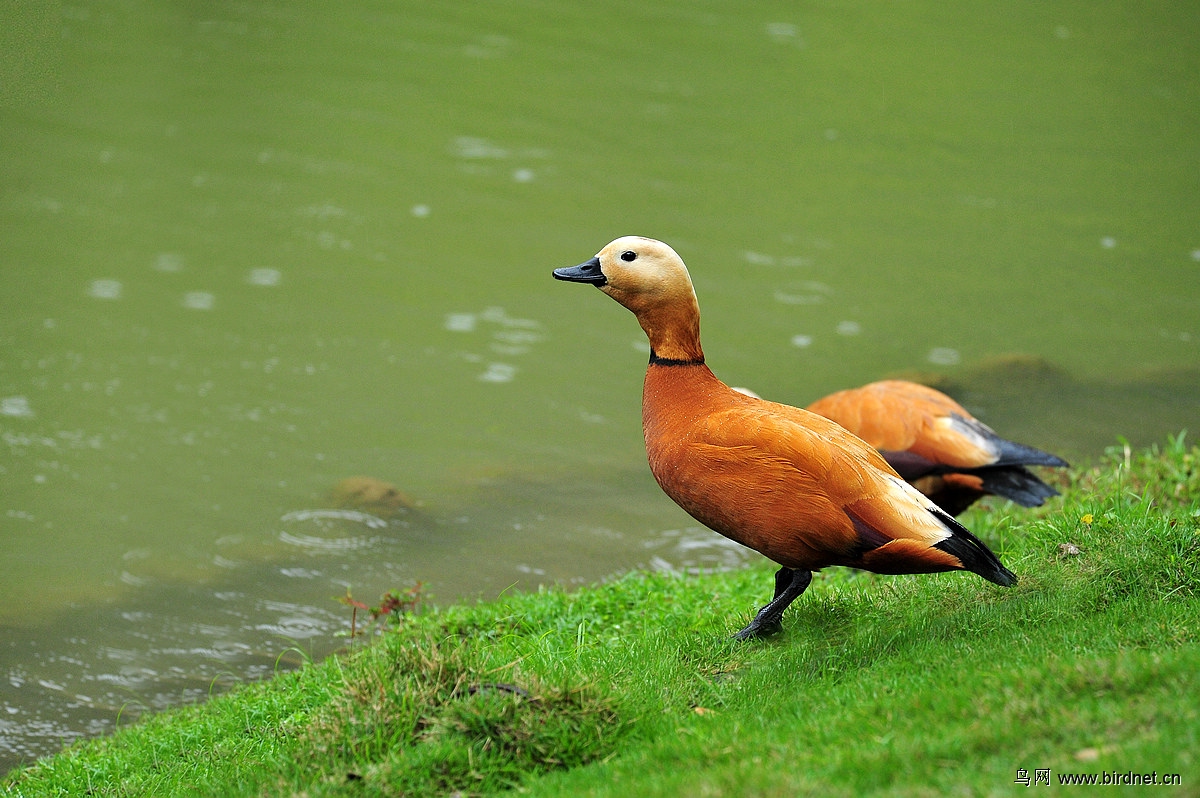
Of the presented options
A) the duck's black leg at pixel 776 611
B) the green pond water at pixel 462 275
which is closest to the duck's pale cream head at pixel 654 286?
the duck's black leg at pixel 776 611

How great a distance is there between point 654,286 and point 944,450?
2788mm

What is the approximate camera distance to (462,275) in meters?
12.1

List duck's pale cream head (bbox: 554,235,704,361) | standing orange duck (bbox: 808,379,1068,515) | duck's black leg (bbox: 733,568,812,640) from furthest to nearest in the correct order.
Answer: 1. standing orange duck (bbox: 808,379,1068,515)
2. duck's pale cream head (bbox: 554,235,704,361)
3. duck's black leg (bbox: 733,568,812,640)

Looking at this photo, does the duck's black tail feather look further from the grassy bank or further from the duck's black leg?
the duck's black leg

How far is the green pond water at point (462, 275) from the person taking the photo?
790 cm

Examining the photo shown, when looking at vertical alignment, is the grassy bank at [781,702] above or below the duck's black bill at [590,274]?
below

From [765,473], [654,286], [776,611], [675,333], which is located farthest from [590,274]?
[776,611]

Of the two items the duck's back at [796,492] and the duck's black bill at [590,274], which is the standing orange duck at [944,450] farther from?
the duck's black bill at [590,274]

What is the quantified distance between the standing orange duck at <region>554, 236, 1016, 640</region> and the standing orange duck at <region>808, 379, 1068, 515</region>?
2.27 meters

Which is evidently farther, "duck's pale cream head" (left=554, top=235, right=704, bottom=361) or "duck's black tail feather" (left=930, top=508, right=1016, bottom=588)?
"duck's pale cream head" (left=554, top=235, right=704, bottom=361)

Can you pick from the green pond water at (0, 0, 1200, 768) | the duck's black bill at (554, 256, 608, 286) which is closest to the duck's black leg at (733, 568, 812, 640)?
the duck's black bill at (554, 256, 608, 286)

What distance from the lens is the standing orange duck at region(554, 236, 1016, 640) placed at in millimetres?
4422

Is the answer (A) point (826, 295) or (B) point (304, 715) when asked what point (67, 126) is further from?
(B) point (304, 715)

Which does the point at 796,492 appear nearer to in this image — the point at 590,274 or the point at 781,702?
the point at 781,702
